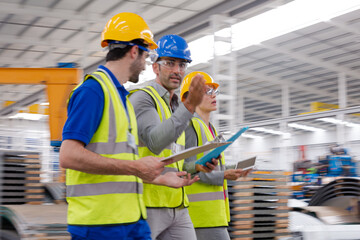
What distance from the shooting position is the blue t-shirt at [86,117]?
1.86 metres

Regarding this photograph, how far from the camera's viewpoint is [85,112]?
1871mm

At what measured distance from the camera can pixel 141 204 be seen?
6.74 feet

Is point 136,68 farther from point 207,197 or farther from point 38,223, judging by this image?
point 38,223

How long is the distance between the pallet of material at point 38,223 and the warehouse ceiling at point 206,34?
7.62 m

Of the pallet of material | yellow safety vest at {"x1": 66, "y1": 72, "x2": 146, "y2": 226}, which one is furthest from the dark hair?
the pallet of material

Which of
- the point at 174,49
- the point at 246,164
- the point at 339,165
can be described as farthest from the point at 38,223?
the point at 339,165

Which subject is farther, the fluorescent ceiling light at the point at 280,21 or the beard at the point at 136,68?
the fluorescent ceiling light at the point at 280,21

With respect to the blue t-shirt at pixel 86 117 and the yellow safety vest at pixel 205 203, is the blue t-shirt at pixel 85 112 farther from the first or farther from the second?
the yellow safety vest at pixel 205 203

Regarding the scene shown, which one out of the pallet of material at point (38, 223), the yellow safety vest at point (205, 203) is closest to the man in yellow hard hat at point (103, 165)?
the yellow safety vest at point (205, 203)

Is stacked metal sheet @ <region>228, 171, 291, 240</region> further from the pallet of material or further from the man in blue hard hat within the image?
the man in blue hard hat

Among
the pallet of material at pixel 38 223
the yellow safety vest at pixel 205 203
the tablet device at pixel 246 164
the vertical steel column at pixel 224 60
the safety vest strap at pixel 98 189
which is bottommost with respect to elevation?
the pallet of material at pixel 38 223

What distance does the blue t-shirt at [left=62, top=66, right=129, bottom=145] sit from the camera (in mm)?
1860

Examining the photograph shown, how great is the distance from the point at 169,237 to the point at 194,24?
35.9ft

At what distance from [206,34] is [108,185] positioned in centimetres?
1260
